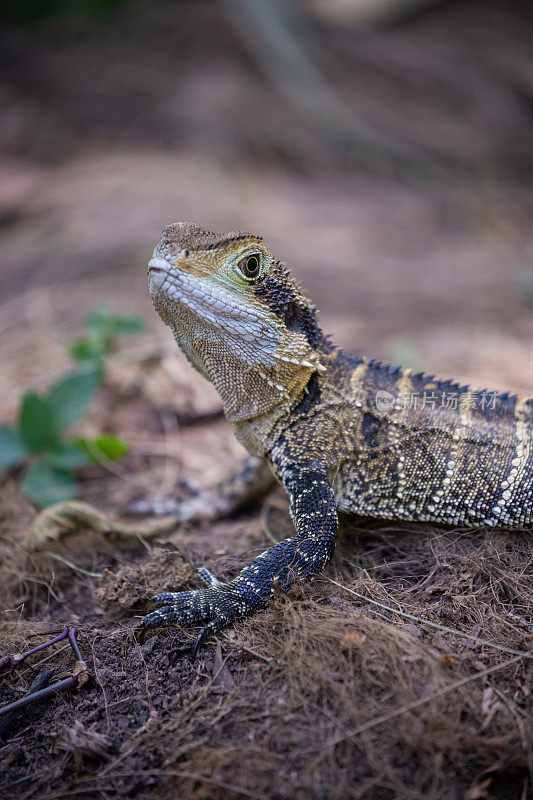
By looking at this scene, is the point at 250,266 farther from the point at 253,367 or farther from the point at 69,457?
the point at 69,457

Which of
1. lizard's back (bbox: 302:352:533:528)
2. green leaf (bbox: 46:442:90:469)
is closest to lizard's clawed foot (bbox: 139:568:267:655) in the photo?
lizard's back (bbox: 302:352:533:528)

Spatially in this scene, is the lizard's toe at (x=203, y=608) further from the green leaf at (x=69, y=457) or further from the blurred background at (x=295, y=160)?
the blurred background at (x=295, y=160)

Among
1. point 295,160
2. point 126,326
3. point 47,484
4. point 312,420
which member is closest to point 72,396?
point 47,484

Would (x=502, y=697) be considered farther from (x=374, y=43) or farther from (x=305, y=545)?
(x=374, y=43)

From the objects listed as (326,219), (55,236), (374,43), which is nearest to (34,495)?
(55,236)

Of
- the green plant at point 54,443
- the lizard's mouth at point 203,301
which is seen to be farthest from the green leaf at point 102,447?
the lizard's mouth at point 203,301

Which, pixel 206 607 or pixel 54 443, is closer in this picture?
pixel 206 607
